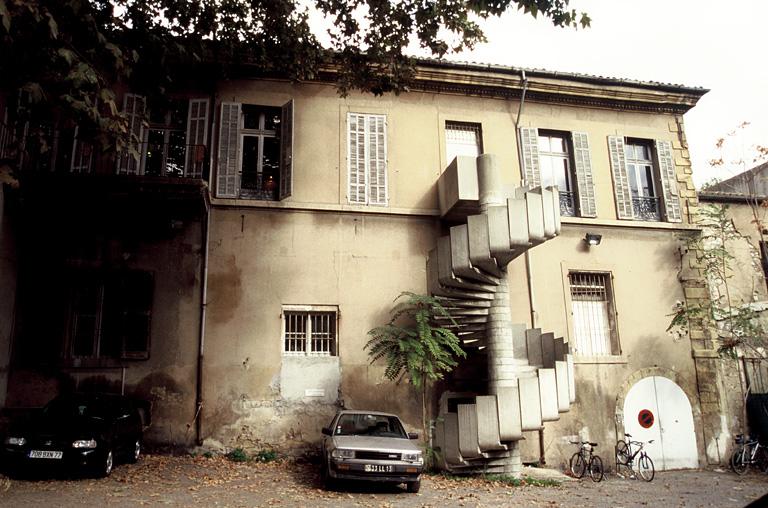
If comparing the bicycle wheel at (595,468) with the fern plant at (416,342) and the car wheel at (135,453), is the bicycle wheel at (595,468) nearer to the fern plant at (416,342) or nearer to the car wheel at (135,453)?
the fern plant at (416,342)

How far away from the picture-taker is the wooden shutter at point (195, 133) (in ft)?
40.6

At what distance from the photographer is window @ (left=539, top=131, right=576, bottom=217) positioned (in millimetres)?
14469

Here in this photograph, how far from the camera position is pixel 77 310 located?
11797 mm

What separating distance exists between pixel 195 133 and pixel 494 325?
776cm

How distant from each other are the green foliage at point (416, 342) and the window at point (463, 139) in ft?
13.4

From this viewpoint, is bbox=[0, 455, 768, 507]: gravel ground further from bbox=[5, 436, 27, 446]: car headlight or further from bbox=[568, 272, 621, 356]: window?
bbox=[568, 272, 621, 356]: window

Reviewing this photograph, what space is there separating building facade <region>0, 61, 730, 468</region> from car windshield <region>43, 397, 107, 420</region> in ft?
5.13

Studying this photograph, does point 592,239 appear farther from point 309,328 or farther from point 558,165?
point 309,328

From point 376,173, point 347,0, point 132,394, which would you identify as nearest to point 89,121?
point 347,0

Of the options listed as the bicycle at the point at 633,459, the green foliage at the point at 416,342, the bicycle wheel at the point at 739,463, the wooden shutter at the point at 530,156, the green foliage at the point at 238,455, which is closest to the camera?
the green foliage at the point at 416,342

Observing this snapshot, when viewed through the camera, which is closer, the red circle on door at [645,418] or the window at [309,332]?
the window at [309,332]

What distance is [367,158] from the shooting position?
13414 mm

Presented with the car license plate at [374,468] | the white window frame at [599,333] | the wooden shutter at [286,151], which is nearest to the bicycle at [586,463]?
the white window frame at [599,333]

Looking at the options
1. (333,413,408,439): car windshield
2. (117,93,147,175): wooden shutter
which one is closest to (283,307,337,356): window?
(333,413,408,439): car windshield
